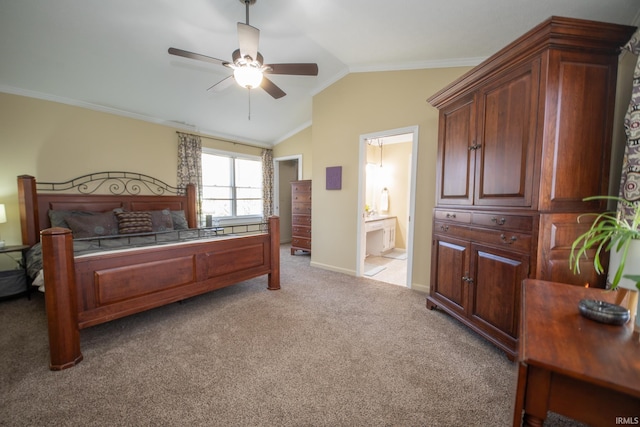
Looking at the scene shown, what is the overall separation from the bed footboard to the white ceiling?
2171 mm

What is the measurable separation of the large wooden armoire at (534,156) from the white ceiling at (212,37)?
63 centimetres

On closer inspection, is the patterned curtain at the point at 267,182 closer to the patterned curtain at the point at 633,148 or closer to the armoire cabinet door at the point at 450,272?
the armoire cabinet door at the point at 450,272

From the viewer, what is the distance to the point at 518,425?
29.6 inches

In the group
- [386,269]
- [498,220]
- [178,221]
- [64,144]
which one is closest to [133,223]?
[178,221]

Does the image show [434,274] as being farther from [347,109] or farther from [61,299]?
[61,299]

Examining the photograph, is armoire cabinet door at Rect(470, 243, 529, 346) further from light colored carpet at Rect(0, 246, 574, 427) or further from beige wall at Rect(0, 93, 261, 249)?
beige wall at Rect(0, 93, 261, 249)

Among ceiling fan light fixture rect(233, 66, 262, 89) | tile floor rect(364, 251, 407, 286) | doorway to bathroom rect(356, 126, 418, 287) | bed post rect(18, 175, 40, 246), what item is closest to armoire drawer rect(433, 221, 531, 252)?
tile floor rect(364, 251, 407, 286)

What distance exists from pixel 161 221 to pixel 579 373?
14.7 feet

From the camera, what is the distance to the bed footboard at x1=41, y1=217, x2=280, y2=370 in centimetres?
172

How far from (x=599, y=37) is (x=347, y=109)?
2.66 meters

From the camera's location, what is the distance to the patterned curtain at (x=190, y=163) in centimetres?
466

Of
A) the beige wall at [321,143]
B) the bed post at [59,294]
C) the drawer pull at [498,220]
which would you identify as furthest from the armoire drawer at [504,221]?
the bed post at [59,294]

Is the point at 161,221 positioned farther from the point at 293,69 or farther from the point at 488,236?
the point at 488,236

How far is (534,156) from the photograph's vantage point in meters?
1.61
